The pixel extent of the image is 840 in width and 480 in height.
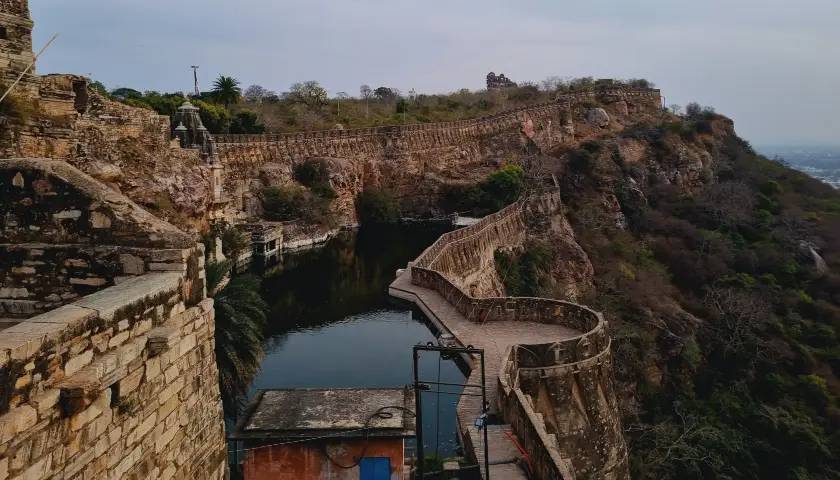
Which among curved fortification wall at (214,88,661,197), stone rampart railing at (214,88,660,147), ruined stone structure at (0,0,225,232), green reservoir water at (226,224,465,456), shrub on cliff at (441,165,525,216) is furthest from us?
shrub on cliff at (441,165,525,216)

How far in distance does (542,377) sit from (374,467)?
8037 millimetres

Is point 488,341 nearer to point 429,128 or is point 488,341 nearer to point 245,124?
point 245,124

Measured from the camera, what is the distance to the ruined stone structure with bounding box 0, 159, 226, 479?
3.93 meters

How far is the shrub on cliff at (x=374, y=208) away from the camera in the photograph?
54.1 meters

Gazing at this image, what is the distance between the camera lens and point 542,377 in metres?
14.9

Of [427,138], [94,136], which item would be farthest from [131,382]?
[427,138]

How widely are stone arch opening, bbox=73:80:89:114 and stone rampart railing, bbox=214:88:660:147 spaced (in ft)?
111

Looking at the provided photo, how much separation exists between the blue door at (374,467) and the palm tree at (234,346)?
717 cm

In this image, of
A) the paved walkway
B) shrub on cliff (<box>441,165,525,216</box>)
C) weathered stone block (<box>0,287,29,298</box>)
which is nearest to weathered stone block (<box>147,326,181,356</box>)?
weathered stone block (<box>0,287,29,298</box>)

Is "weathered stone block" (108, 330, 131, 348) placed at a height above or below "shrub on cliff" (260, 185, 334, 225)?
above

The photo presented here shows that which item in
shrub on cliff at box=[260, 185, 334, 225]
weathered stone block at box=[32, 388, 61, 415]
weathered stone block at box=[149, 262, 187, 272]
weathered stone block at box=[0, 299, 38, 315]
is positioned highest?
weathered stone block at box=[149, 262, 187, 272]

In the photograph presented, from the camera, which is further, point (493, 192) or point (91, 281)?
point (493, 192)

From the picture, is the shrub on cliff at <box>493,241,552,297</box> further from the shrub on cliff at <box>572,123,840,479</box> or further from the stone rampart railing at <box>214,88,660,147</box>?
the stone rampart railing at <box>214,88,660,147</box>

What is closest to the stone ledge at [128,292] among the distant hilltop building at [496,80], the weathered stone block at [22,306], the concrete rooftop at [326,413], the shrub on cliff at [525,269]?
the weathered stone block at [22,306]
